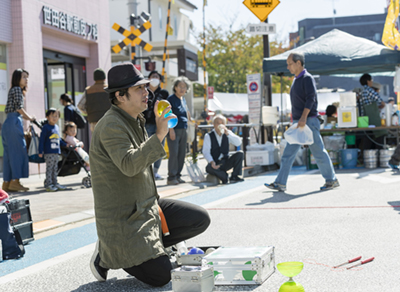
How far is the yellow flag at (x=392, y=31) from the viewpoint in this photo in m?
13.7

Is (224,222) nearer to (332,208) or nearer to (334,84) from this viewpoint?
(332,208)

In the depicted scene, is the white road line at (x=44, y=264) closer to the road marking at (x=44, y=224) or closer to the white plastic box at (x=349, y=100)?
the road marking at (x=44, y=224)

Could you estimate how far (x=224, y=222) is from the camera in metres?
6.64

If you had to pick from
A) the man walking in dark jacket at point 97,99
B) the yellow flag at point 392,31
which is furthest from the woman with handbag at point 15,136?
the yellow flag at point 392,31

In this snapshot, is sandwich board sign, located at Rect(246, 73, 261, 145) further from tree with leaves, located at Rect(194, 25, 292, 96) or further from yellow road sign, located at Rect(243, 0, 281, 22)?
tree with leaves, located at Rect(194, 25, 292, 96)

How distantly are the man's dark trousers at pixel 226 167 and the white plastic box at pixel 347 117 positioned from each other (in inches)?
130

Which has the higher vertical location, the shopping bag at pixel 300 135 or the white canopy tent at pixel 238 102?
the white canopy tent at pixel 238 102

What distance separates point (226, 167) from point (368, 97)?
4.79 m

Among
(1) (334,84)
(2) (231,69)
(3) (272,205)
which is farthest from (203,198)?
(1) (334,84)

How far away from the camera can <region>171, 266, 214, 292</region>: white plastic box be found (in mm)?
3646

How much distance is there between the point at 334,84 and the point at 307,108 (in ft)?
234

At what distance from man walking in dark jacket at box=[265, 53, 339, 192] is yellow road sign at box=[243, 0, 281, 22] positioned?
5637 millimetres

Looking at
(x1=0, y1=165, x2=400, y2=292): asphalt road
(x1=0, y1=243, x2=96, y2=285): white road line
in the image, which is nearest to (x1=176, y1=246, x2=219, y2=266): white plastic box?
(x1=0, y1=165, x2=400, y2=292): asphalt road

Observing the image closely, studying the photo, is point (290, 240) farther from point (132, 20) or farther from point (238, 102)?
point (238, 102)
